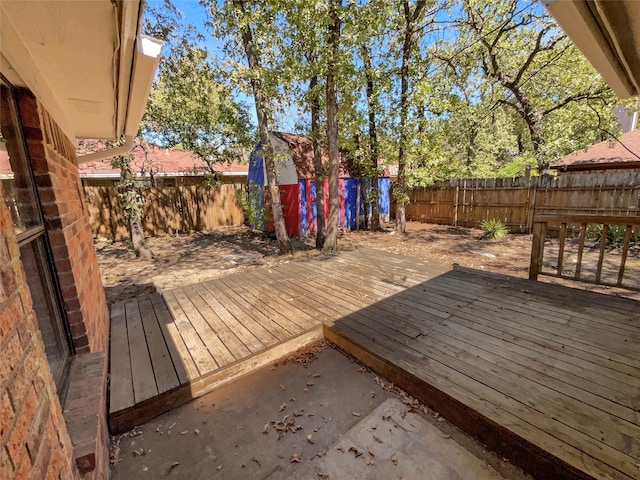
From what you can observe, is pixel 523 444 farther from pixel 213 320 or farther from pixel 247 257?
pixel 247 257

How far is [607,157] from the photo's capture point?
10.6 m

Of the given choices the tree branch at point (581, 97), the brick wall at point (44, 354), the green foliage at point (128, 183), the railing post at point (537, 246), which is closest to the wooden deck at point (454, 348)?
the railing post at point (537, 246)

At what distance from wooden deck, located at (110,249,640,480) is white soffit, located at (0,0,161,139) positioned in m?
2.08

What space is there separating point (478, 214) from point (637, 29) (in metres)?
9.87

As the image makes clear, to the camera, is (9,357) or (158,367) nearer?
(9,357)

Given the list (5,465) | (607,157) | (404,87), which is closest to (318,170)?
(404,87)

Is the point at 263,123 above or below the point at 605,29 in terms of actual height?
above

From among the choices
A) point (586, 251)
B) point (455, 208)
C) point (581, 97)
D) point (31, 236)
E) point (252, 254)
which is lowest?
point (586, 251)

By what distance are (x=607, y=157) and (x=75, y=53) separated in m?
15.3

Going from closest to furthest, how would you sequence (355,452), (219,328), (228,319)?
(355,452) → (219,328) → (228,319)

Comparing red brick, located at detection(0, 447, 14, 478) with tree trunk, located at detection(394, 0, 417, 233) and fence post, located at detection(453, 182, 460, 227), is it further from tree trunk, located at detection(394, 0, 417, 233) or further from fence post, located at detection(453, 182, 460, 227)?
fence post, located at detection(453, 182, 460, 227)

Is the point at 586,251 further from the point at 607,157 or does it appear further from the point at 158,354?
the point at 158,354

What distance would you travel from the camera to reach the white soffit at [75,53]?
98cm

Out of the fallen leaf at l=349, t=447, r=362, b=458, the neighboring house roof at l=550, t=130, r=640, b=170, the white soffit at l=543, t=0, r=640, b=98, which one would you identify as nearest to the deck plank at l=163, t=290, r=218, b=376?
the fallen leaf at l=349, t=447, r=362, b=458
